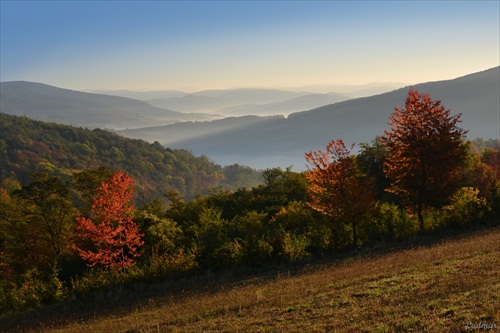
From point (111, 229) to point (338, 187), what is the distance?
61.0 ft

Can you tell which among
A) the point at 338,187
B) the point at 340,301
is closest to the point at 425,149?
the point at 338,187

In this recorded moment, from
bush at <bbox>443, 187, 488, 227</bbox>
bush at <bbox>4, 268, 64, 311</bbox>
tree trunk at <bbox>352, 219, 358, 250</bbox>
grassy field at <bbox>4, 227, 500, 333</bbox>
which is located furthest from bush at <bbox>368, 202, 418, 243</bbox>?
bush at <bbox>4, 268, 64, 311</bbox>

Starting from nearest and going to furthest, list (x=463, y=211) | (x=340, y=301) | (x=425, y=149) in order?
(x=340, y=301) < (x=425, y=149) < (x=463, y=211)

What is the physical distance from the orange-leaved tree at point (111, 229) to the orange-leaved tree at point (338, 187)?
15068 millimetres

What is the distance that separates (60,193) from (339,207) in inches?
1011

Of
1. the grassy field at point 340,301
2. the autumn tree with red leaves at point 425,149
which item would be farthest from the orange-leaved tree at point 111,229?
the autumn tree with red leaves at point 425,149

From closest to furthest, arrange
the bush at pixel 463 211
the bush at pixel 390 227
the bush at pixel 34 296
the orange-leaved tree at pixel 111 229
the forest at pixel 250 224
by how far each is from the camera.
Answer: the bush at pixel 34 296, the forest at pixel 250 224, the bush at pixel 390 227, the bush at pixel 463 211, the orange-leaved tree at pixel 111 229

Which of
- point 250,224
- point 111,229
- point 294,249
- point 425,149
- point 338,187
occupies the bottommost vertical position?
point 294,249

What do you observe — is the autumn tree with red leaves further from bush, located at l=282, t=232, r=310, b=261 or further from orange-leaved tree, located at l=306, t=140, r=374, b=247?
bush, located at l=282, t=232, r=310, b=261

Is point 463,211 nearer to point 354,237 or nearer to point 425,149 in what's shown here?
point 425,149

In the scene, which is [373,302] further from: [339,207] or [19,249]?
[19,249]

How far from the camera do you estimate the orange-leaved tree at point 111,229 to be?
1228 inches

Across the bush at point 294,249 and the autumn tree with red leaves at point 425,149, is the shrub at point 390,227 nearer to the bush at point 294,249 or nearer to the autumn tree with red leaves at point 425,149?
the autumn tree with red leaves at point 425,149

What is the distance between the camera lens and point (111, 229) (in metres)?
32.3
